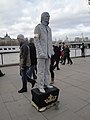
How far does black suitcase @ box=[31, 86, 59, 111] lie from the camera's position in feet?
11.0

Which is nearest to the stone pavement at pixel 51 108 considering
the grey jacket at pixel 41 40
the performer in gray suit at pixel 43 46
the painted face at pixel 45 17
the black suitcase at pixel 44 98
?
the black suitcase at pixel 44 98

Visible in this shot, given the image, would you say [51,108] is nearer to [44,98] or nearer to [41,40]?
[44,98]

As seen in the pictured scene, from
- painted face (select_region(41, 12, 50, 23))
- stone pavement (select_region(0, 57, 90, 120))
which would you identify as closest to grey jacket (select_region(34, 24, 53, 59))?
painted face (select_region(41, 12, 50, 23))

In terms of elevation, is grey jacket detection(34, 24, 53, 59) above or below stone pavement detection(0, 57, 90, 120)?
above

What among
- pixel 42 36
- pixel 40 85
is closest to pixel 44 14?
pixel 42 36

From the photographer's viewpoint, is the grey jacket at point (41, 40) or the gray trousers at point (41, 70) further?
the gray trousers at point (41, 70)

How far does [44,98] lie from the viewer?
3.38 meters

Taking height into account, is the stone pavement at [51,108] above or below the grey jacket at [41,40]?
below

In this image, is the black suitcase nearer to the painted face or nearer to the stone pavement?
the stone pavement

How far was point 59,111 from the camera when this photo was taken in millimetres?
3410

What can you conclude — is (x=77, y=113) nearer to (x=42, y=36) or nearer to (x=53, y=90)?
(x=53, y=90)

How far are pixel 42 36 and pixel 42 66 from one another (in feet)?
2.24

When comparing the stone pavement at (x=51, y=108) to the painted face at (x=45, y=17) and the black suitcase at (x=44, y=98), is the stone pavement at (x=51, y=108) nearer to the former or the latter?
the black suitcase at (x=44, y=98)

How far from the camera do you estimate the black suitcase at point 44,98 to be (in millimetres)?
3354
